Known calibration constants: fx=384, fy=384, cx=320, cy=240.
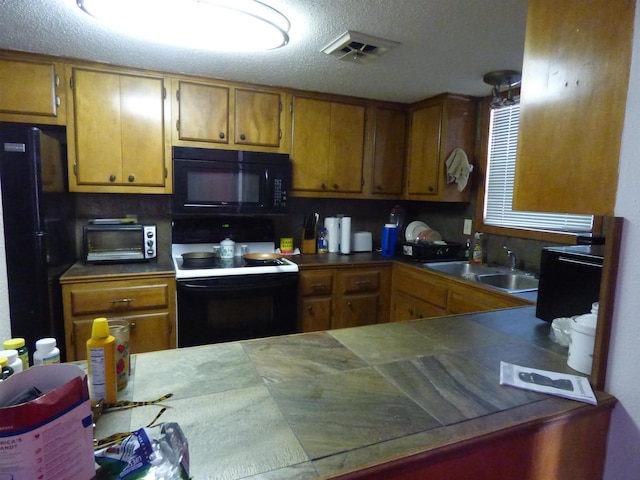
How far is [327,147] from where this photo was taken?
3000 millimetres

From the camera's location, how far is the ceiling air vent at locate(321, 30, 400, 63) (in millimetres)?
1867

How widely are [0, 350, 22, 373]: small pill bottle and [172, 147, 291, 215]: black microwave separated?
1849 millimetres

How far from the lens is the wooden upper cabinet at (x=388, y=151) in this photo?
3165mm

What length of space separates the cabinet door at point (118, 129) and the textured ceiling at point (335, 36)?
132 mm

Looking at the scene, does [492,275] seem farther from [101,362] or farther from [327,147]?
[101,362]

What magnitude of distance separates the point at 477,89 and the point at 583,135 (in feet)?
6.59

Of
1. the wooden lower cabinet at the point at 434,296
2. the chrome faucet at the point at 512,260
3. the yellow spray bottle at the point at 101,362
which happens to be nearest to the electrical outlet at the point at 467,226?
the chrome faucet at the point at 512,260

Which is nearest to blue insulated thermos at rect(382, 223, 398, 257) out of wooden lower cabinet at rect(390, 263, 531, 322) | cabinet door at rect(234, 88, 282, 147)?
wooden lower cabinet at rect(390, 263, 531, 322)

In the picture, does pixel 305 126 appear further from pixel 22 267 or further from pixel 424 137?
pixel 22 267

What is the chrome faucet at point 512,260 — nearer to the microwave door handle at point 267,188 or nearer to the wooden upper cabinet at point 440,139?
the wooden upper cabinet at point 440,139

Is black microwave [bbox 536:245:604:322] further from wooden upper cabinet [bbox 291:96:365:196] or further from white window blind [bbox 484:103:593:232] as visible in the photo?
wooden upper cabinet [bbox 291:96:365:196]

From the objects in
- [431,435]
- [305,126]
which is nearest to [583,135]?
[431,435]

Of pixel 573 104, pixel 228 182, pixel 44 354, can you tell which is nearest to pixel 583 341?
pixel 573 104

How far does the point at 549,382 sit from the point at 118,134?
8.47 ft
